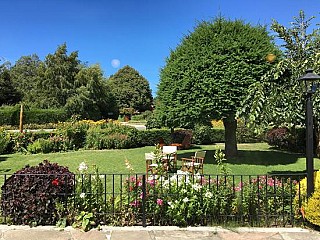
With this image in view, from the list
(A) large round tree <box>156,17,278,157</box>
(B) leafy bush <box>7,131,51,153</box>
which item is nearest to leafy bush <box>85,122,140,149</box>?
(B) leafy bush <box>7,131,51,153</box>

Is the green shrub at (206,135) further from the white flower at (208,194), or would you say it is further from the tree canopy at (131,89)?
the tree canopy at (131,89)

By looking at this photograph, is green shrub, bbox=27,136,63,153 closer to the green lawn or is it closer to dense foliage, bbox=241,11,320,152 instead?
the green lawn

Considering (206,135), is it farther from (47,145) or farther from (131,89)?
(131,89)

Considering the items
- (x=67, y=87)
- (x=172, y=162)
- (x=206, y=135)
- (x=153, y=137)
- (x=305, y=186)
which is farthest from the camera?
(x=67, y=87)

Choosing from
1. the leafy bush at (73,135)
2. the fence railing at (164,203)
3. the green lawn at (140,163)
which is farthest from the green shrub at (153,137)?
the fence railing at (164,203)

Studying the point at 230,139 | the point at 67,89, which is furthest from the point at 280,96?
the point at 67,89

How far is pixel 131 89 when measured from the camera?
49.5m

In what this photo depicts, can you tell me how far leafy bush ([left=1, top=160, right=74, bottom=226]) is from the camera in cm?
426

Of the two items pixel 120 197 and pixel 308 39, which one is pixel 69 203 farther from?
pixel 308 39

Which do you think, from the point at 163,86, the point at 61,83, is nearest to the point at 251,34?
the point at 163,86

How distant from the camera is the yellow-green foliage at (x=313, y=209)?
13.0 feet

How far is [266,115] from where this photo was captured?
612 centimetres

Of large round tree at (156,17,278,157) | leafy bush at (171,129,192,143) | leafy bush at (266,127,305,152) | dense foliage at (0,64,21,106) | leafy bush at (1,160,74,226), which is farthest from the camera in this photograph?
dense foliage at (0,64,21,106)

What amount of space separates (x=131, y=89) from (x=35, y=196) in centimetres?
4569
